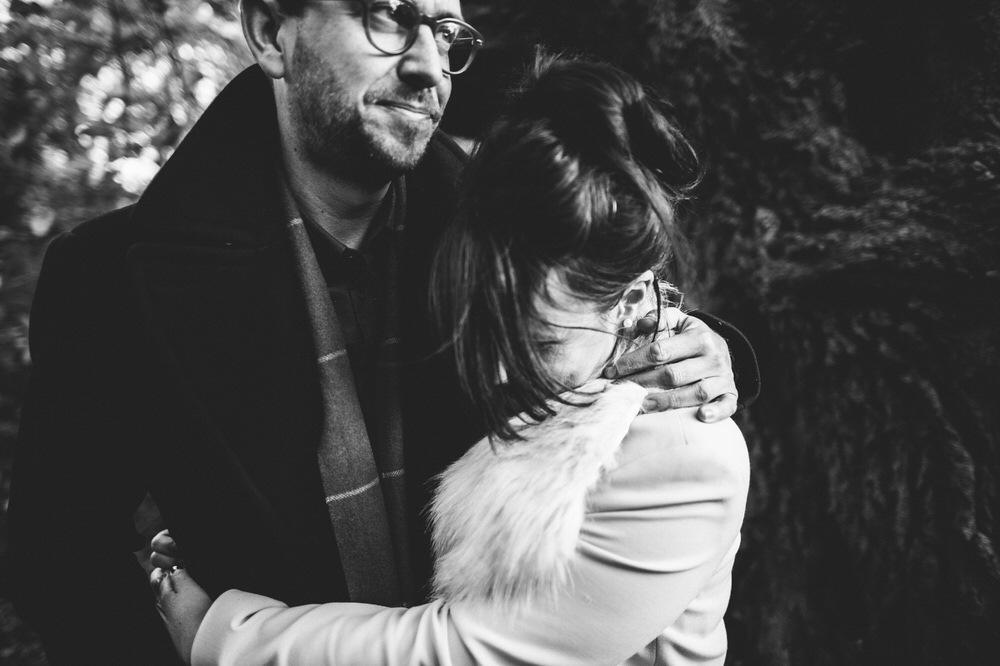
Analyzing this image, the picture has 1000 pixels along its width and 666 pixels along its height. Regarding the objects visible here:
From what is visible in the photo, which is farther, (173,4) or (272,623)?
(173,4)

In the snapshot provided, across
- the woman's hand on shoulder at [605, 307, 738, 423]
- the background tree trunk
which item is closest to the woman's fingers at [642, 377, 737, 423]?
the woman's hand on shoulder at [605, 307, 738, 423]

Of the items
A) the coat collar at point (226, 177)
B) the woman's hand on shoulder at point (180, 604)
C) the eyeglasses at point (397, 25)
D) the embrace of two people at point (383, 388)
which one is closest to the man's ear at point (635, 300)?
the embrace of two people at point (383, 388)

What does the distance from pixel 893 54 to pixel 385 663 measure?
221 cm

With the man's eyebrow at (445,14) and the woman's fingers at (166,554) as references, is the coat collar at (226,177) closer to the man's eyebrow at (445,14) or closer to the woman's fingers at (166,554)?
the man's eyebrow at (445,14)

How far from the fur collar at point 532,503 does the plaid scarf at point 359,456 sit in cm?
28

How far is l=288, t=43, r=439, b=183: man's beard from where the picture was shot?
4.21ft

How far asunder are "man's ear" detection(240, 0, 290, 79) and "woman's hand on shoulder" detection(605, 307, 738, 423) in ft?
3.34

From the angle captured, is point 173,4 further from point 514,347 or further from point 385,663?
point 385,663

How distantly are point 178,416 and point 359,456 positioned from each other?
392 millimetres

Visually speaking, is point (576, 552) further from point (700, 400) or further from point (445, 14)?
point (445, 14)

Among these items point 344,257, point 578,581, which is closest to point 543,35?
point 344,257

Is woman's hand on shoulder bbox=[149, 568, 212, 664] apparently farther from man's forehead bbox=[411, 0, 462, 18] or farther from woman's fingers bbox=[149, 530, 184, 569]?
man's forehead bbox=[411, 0, 462, 18]

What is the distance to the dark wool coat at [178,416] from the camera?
4.19 feet

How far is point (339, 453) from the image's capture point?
1.36 meters
